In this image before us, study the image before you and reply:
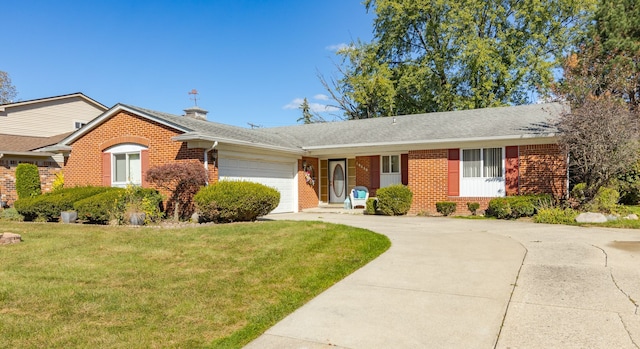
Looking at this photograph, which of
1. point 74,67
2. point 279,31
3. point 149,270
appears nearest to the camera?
point 149,270

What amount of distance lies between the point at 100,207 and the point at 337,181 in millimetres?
10233

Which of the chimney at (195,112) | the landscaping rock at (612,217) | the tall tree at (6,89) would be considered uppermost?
the tall tree at (6,89)

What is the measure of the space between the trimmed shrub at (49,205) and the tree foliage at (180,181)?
234 cm

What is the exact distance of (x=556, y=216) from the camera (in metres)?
11.6

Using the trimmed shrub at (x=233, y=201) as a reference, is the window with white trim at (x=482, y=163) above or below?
above

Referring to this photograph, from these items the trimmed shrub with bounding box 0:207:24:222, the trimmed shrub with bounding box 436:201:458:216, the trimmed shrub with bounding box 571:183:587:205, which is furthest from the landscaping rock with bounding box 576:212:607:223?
the trimmed shrub with bounding box 0:207:24:222

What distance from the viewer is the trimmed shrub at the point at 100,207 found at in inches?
442

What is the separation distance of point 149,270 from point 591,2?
95.6 feet

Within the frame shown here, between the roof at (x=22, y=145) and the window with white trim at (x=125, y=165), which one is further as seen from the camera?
the roof at (x=22, y=145)

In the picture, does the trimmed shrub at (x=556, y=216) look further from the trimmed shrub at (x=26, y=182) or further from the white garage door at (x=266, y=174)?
the trimmed shrub at (x=26, y=182)

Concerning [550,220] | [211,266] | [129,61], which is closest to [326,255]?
[211,266]

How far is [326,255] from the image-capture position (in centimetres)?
683

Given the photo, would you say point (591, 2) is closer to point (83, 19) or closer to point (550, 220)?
point (550, 220)

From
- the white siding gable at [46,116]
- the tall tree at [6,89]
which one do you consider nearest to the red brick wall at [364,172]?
the white siding gable at [46,116]
